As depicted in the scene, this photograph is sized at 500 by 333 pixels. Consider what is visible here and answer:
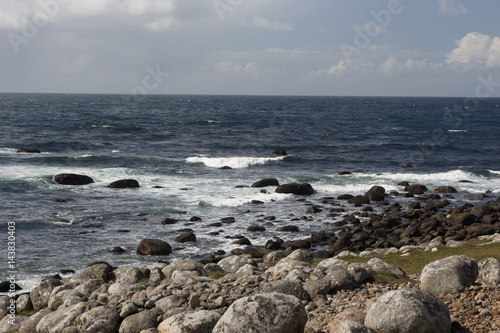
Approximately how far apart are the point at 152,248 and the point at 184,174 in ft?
70.4

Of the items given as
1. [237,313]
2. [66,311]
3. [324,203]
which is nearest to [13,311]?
[66,311]

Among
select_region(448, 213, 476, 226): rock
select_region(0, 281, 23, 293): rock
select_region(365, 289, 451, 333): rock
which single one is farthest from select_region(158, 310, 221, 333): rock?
select_region(448, 213, 476, 226): rock

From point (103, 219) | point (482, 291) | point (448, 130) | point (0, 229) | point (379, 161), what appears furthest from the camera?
point (448, 130)

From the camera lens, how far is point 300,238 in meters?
25.2

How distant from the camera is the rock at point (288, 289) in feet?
37.2

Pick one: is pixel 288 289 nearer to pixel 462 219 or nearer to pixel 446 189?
pixel 462 219

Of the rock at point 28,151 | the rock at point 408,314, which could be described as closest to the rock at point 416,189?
the rock at point 408,314

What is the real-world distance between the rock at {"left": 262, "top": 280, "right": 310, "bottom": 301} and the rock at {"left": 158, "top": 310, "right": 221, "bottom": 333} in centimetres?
170

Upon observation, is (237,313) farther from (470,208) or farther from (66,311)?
(470,208)

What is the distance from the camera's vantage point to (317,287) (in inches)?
458

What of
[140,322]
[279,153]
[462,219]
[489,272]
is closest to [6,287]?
[140,322]

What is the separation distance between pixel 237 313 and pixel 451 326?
4078 mm

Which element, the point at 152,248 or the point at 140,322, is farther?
the point at 152,248

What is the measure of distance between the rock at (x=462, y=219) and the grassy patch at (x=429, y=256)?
6.96 m
